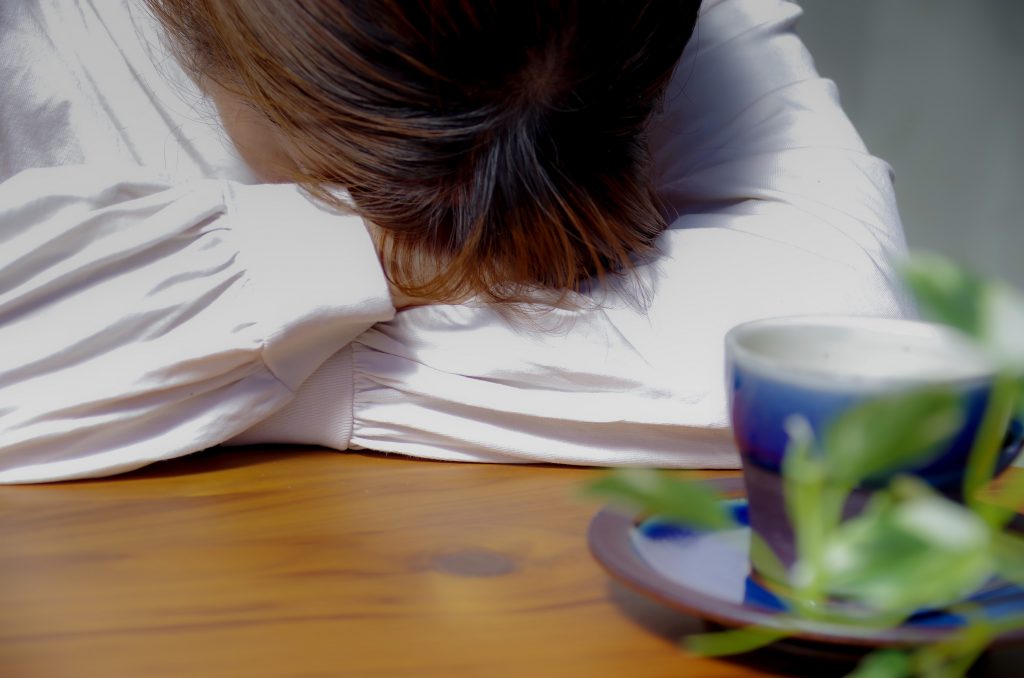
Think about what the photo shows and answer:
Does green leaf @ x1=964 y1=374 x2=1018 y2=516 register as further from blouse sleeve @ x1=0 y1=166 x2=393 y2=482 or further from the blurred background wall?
the blurred background wall

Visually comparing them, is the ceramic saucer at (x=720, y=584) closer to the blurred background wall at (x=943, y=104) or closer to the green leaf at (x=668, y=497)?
the green leaf at (x=668, y=497)

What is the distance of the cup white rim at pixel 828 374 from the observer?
0.93ft

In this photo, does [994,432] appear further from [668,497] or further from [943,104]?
[943,104]

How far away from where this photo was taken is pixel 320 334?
0.58 meters

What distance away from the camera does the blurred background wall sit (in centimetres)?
183

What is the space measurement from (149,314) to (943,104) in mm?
1638

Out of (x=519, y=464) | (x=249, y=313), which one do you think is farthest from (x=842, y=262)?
(x=249, y=313)

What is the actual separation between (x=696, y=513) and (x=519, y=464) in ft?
1.31

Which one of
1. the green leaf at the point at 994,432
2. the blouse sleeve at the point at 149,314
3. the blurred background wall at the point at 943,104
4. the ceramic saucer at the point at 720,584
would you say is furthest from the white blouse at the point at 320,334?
the blurred background wall at the point at 943,104

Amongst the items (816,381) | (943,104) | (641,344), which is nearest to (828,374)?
(816,381)

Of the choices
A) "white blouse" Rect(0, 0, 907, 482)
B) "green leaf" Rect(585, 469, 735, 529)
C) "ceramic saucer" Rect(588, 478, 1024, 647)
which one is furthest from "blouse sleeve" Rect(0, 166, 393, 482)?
"green leaf" Rect(585, 469, 735, 529)

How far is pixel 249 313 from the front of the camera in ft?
1.85

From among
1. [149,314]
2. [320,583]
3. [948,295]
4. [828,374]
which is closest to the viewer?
[948,295]

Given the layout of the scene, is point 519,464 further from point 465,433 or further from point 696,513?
point 696,513
